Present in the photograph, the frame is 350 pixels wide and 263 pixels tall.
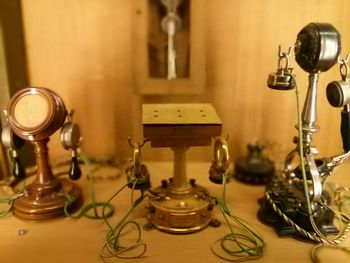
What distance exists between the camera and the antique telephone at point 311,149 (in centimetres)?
60

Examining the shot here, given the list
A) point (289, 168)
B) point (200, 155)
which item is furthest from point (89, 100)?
point (289, 168)

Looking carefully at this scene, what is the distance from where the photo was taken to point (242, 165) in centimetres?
86

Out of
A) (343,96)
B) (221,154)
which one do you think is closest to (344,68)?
(343,96)

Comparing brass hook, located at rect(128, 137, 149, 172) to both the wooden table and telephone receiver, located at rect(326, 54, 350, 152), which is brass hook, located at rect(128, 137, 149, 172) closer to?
the wooden table

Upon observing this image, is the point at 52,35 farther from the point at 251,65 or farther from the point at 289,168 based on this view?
the point at 289,168

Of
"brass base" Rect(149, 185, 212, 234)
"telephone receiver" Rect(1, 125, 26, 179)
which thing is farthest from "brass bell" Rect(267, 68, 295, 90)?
"telephone receiver" Rect(1, 125, 26, 179)

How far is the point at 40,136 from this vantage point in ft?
2.22

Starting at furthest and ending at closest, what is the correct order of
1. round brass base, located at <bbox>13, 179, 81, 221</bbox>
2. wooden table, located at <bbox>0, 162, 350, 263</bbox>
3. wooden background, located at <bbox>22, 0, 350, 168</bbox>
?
wooden background, located at <bbox>22, 0, 350, 168</bbox> → round brass base, located at <bbox>13, 179, 81, 221</bbox> → wooden table, located at <bbox>0, 162, 350, 263</bbox>

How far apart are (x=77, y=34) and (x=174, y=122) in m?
0.45

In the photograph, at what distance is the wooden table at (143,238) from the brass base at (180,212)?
0.01m

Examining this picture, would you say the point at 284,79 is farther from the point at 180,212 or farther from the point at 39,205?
the point at 39,205

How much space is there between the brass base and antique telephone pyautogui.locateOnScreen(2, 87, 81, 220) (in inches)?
7.1

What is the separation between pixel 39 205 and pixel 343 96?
0.58 metres

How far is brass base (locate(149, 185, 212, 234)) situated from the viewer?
634 millimetres
